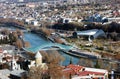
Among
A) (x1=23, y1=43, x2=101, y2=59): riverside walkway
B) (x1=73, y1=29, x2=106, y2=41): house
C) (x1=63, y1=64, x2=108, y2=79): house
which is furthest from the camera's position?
(x1=73, y1=29, x2=106, y2=41): house

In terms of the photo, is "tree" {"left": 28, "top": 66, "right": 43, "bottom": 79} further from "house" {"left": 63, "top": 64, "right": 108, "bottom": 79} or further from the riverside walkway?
the riverside walkway

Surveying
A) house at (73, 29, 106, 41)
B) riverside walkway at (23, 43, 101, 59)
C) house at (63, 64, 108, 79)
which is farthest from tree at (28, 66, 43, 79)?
house at (73, 29, 106, 41)

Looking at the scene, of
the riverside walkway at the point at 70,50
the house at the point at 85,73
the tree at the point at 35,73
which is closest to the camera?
the tree at the point at 35,73

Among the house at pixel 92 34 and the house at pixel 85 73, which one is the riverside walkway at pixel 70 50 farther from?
the house at pixel 85 73

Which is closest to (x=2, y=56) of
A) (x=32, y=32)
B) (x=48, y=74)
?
(x=48, y=74)

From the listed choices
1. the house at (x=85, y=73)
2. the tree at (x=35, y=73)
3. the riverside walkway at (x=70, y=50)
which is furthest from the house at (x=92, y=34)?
the tree at (x=35, y=73)

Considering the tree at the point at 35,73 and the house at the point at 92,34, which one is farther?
the house at the point at 92,34

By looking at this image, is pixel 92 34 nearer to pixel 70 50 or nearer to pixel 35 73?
pixel 70 50

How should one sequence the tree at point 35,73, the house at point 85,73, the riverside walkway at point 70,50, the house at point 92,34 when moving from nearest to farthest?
the tree at point 35,73 < the house at point 85,73 < the riverside walkway at point 70,50 < the house at point 92,34

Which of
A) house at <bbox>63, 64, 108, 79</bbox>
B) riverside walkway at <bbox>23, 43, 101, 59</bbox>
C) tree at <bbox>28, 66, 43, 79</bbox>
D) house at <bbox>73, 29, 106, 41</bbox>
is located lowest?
riverside walkway at <bbox>23, 43, 101, 59</bbox>

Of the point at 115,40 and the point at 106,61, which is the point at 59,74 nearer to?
the point at 106,61

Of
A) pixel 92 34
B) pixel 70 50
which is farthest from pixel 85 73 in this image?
pixel 92 34
